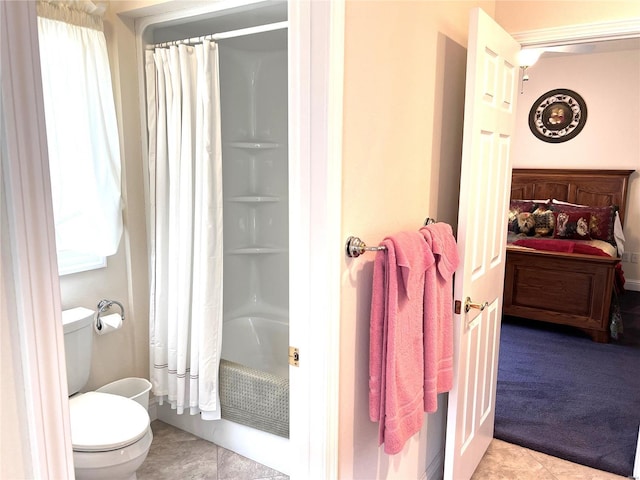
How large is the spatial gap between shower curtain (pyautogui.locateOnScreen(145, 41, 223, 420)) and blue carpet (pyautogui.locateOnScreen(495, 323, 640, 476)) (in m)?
1.72

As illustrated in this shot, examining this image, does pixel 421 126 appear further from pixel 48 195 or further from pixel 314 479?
pixel 48 195

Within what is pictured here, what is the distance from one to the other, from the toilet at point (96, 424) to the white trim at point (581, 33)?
237 centimetres

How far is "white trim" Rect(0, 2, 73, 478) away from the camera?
0.62 meters

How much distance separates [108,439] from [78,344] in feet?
1.70

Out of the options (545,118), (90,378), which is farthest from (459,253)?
(545,118)

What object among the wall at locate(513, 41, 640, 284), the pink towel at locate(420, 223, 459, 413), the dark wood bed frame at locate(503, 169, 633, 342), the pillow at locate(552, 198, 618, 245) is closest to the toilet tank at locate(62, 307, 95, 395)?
the pink towel at locate(420, 223, 459, 413)

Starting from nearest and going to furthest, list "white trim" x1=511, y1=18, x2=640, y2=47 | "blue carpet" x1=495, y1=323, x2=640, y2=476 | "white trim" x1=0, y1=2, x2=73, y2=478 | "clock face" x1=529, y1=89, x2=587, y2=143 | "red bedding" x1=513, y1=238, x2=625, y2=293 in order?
"white trim" x1=0, y1=2, x2=73, y2=478, "white trim" x1=511, y1=18, x2=640, y2=47, "blue carpet" x1=495, y1=323, x2=640, y2=476, "red bedding" x1=513, y1=238, x2=625, y2=293, "clock face" x1=529, y1=89, x2=587, y2=143

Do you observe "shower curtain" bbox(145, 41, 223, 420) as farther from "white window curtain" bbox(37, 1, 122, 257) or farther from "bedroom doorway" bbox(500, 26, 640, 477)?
"bedroom doorway" bbox(500, 26, 640, 477)

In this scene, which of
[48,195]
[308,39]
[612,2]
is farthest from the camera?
[612,2]

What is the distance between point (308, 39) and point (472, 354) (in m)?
1.46

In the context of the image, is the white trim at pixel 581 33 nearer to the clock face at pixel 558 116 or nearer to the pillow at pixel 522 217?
the pillow at pixel 522 217

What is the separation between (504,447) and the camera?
2643mm

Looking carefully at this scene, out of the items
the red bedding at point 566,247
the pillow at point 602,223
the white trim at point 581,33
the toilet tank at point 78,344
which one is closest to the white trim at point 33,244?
the toilet tank at point 78,344

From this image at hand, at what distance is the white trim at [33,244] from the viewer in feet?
2.04
